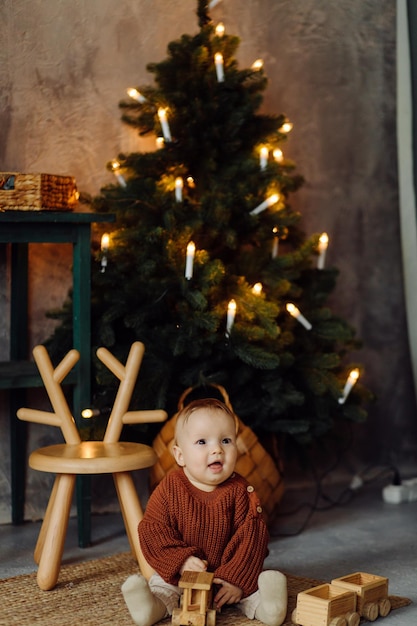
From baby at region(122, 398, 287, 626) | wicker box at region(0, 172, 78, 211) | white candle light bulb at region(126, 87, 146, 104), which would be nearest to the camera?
baby at region(122, 398, 287, 626)

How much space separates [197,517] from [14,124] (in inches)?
50.5

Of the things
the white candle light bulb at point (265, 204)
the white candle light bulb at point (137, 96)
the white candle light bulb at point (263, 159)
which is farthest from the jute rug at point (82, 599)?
the white candle light bulb at point (137, 96)

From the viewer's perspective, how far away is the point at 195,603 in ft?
5.86

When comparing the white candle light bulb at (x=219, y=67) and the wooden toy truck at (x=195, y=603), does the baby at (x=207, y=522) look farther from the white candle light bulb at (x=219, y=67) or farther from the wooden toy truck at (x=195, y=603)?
the white candle light bulb at (x=219, y=67)

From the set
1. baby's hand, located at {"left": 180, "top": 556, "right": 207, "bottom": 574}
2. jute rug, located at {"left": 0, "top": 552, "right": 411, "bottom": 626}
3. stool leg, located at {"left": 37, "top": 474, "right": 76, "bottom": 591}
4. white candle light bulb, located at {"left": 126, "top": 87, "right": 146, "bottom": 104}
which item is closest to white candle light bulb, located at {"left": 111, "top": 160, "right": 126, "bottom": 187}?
white candle light bulb, located at {"left": 126, "top": 87, "right": 146, "bottom": 104}

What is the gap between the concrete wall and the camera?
8.64ft

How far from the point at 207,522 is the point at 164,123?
1095 millimetres

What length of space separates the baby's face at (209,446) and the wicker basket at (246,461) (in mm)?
400

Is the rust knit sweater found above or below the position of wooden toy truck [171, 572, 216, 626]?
above

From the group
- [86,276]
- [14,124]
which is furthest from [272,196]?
[14,124]

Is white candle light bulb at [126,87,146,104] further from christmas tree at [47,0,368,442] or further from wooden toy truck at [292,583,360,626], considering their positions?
wooden toy truck at [292,583,360,626]

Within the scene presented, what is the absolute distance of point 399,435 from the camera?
3.21m

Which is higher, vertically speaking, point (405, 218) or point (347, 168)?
point (347, 168)

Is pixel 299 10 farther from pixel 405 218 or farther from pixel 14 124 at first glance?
pixel 14 124
